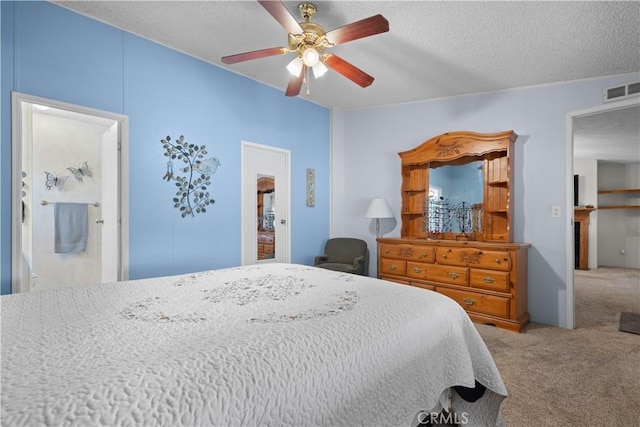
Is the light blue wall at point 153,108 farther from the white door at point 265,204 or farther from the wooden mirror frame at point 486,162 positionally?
the wooden mirror frame at point 486,162

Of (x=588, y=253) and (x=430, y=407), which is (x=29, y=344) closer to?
(x=430, y=407)

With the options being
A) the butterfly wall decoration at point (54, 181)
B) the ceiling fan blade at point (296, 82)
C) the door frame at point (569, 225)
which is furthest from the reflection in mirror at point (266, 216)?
the door frame at point (569, 225)

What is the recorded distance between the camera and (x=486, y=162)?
3.73 meters

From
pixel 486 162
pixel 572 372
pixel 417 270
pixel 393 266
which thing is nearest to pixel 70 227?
pixel 393 266

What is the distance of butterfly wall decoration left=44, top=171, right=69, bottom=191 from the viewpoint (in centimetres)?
361

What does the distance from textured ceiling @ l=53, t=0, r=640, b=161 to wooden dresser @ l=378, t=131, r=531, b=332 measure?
28.1 inches

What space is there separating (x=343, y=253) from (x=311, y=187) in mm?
980

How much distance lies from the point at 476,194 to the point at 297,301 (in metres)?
3.17

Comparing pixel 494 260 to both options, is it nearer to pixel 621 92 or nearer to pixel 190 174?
pixel 621 92

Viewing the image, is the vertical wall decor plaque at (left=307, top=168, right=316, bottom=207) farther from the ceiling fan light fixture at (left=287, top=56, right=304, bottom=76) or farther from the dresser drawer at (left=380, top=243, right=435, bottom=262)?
the ceiling fan light fixture at (left=287, top=56, right=304, bottom=76)

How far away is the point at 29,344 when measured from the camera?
879 mm

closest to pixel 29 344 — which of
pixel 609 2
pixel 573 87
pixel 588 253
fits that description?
pixel 609 2

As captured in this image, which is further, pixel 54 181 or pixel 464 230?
pixel 464 230

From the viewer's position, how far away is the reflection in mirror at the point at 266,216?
12.4 ft
